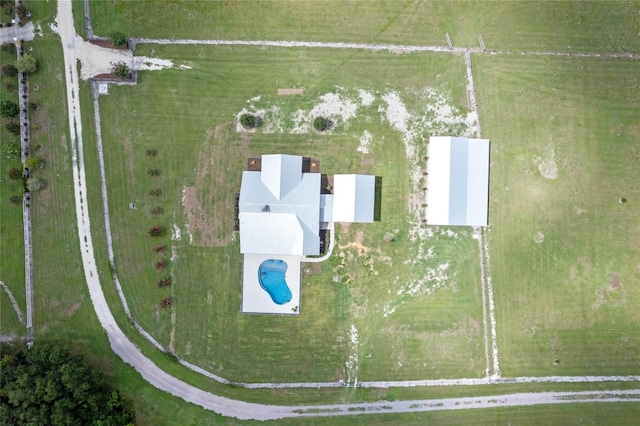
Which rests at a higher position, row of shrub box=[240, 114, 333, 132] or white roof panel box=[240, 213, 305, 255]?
row of shrub box=[240, 114, 333, 132]

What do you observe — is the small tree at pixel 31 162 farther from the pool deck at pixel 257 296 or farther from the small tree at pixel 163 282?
the pool deck at pixel 257 296

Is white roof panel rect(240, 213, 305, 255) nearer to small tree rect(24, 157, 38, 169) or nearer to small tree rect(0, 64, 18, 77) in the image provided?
small tree rect(24, 157, 38, 169)

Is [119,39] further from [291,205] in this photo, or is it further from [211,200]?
[291,205]

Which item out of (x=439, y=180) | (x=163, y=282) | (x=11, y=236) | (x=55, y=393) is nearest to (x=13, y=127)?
(x=11, y=236)

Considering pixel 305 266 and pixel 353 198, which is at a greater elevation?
pixel 353 198

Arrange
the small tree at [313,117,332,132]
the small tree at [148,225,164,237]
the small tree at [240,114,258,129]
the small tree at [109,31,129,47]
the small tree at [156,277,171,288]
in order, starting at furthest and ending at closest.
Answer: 1. the small tree at [156,277,171,288]
2. the small tree at [313,117,332,132]
3. the small tree at [148,225,164,237]
4. the small tree at [240,114,258,129]
5. the small tree at [109,31,129,47]

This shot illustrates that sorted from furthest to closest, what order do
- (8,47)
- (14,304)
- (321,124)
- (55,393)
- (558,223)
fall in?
(558,223) < (14,304) < (321,124) < (8,47) < (55,393)

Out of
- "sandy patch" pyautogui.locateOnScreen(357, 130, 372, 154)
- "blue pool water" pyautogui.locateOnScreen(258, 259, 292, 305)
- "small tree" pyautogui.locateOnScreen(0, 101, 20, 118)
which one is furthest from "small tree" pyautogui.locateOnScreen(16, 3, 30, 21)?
"sandy patch" pyautogui.locateOnScreen(357, 130, 372, 154)
